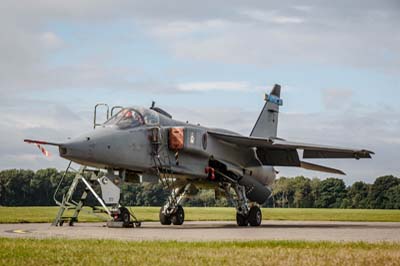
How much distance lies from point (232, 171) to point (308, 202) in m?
44.6

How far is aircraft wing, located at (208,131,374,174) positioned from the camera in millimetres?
26062

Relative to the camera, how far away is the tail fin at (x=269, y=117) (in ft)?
103

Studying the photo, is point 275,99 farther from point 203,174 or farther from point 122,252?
point 122,252

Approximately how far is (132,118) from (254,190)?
749 cm

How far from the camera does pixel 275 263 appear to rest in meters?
10.4

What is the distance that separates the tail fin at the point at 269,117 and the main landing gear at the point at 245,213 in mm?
5084

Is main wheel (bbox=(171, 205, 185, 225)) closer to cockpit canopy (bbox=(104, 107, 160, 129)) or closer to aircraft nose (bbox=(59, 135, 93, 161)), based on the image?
cockpit canopy (bbox=(104, 107, 160, 129))

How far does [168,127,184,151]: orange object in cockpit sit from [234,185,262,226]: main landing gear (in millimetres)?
3942

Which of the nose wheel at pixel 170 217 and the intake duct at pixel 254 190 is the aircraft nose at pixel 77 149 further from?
the intake duct at pixel 254 190

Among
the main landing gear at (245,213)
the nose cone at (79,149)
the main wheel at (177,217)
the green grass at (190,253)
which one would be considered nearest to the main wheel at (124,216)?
the nose cone at (79,149)

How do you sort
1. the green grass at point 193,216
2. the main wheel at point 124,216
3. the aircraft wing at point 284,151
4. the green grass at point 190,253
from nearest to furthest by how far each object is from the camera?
the green grass at point 190,253, the main wheel at point 124,216, the aircraft wing at point 284,151, the green grass at point 193,216

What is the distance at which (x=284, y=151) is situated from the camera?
27969 mm

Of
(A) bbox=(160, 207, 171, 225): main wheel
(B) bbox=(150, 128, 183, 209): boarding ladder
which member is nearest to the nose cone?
(B) bbox=(150, 128, 183, 209): boarding ladder

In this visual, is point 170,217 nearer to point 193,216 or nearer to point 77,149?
point 77,149
